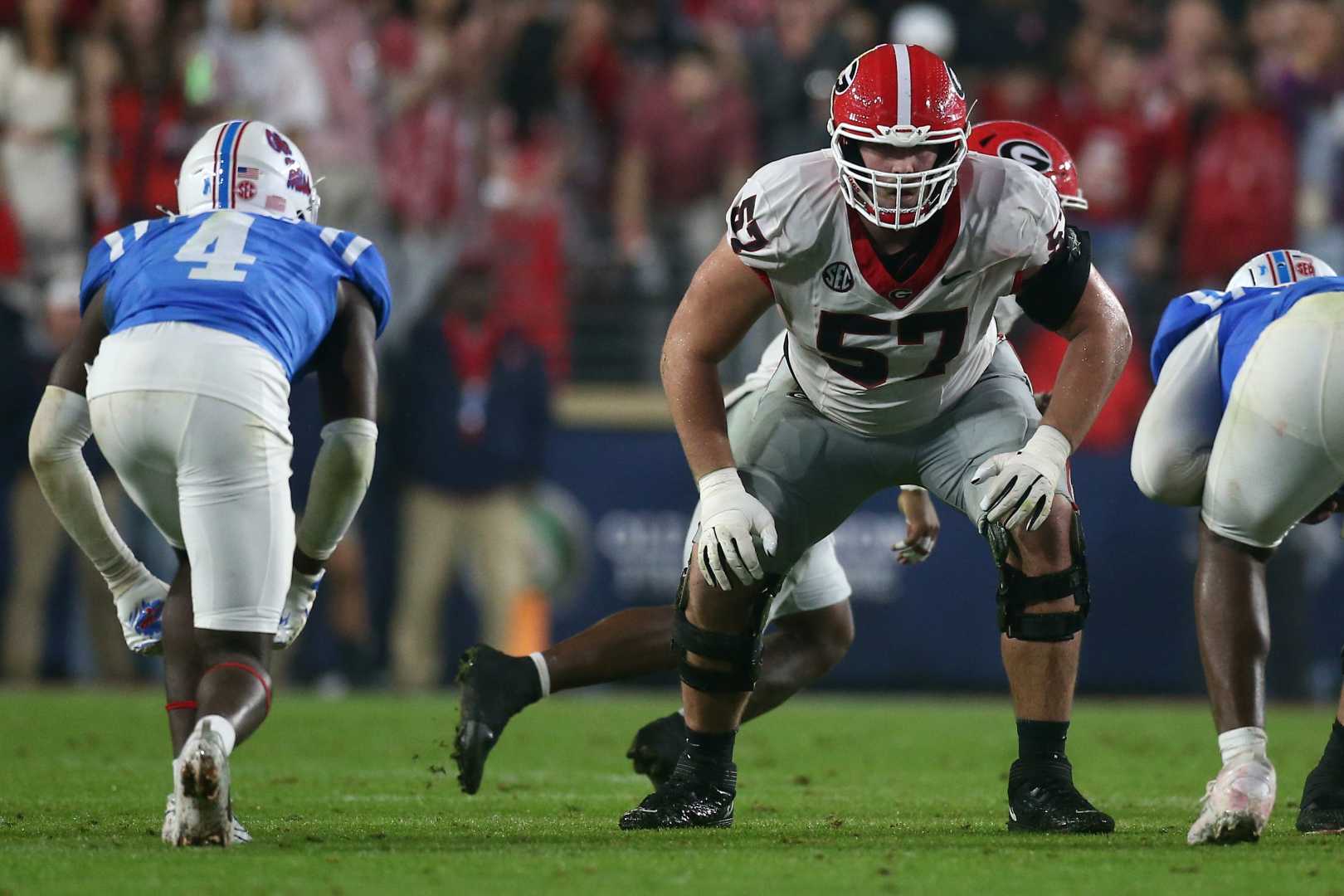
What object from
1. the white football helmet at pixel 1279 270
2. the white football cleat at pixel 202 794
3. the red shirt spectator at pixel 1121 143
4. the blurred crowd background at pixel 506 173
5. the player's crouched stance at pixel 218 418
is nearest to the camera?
the white football cleat at pixel 202 794

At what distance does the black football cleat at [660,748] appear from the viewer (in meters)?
4.99

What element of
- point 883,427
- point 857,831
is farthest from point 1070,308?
point 857,831

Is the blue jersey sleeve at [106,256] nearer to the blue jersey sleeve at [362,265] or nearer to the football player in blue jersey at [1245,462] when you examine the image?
the blue jersey sleeve at [362,265]

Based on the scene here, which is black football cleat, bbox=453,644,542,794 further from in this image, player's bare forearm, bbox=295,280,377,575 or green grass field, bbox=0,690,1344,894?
player's bare forearm, bbox=295,280,377,575

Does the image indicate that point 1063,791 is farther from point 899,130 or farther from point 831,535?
point 899,130

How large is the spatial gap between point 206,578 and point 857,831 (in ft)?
5.38

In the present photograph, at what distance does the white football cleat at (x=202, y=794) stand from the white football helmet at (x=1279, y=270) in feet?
8.82

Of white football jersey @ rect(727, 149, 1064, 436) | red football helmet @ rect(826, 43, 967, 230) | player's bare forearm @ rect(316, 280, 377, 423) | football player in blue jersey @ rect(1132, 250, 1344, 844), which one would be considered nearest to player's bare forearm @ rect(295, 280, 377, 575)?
player's bare forearm @ rect(316, 280, 377, 423)

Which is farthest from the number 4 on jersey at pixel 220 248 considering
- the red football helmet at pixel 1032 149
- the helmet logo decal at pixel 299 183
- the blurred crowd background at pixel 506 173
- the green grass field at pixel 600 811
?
the blurred crowd background at pixel 506 173

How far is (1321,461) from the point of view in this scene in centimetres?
420

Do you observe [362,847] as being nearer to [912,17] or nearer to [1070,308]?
[1070,308]

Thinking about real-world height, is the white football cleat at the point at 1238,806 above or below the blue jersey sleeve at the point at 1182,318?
below

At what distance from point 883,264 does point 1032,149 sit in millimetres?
1243

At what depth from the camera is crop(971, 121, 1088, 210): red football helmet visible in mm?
5312
